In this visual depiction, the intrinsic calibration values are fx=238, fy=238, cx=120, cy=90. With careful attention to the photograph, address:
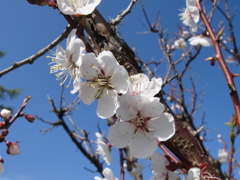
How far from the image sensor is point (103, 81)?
710 millimetres

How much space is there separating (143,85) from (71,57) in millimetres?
227

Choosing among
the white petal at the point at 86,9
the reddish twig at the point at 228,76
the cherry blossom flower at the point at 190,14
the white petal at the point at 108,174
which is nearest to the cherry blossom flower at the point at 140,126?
the white petal at the point at 86,9

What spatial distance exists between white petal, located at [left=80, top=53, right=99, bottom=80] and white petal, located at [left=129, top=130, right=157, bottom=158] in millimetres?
216

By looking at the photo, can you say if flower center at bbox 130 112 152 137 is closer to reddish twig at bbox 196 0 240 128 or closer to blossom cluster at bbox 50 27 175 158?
blossom cluster at bbox 50 27 175 158

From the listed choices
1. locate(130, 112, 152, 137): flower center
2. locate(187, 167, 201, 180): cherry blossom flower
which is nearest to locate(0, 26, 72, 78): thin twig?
locate(130, 112, 152, 137): flower center

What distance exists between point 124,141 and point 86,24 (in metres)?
0.34

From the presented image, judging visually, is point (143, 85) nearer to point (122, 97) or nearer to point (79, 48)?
point (122, 97)

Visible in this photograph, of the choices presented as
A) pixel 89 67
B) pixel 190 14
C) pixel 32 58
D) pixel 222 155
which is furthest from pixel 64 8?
pixel 222 155

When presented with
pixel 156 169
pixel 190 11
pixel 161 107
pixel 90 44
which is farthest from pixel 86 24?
pixel 190 11

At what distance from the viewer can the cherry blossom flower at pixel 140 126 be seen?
611 millimetres

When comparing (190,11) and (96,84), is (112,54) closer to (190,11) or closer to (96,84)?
(96,84)

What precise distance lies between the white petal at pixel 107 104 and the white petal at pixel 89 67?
6 cm

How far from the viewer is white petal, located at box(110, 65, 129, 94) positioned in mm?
594

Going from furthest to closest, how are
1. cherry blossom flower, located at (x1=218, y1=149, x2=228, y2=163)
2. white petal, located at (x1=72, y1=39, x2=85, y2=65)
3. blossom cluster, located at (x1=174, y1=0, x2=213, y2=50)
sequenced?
1. cherry blossom flower, located at (x1=218, y1=149, x2=228, y2=163)
2. blossom cluster, located at (x1=174, y1=0, x2=213, y2=50)
3. white petal, located at (x1=72, y1=39, x2=85, y2=65)
